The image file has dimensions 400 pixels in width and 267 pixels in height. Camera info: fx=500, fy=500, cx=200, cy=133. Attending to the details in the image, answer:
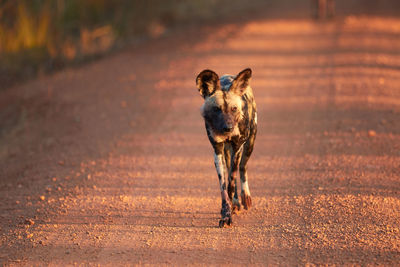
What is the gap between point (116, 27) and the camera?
12.1m

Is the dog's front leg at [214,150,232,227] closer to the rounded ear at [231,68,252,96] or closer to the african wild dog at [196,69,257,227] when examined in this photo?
the african wild dog at [196,69,257,227]

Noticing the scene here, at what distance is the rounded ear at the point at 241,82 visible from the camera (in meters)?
4.02

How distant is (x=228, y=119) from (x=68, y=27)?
7.82m

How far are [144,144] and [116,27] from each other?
644cm

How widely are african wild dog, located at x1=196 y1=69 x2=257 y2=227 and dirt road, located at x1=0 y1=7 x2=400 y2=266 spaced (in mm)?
378

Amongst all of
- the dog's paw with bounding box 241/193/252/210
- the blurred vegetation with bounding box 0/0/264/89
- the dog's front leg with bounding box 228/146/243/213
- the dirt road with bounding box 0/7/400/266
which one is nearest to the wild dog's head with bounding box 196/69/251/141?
the dog's front leg with bounding box 228/146/243/213

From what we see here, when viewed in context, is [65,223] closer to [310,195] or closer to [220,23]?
[310,195]

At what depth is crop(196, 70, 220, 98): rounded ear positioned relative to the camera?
3.93 meters

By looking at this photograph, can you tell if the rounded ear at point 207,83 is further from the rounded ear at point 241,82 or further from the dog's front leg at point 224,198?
the dog's front leg at point 224,198

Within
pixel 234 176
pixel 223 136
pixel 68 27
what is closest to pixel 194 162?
pixel 234 176

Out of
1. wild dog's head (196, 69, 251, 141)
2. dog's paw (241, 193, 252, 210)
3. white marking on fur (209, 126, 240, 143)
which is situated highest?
wild dog's head (196, 69, 251, 141)

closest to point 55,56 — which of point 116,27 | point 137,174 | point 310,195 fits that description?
point 116,27

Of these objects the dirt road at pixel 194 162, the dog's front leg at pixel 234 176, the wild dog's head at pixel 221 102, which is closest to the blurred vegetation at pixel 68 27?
the dirt road at pixel 194 162

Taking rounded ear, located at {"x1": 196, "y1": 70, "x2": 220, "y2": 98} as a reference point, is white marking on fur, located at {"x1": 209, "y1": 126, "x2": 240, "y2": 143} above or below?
below
